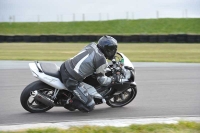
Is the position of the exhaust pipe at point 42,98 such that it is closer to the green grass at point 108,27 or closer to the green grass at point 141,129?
the green grass at point 141,129

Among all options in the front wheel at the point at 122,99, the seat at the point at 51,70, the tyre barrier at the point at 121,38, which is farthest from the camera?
the tyre barrier at the point at 121,38

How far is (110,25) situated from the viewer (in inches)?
1833

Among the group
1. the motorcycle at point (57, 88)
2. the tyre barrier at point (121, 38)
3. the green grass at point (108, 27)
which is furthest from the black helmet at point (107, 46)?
the green grass at point (108, 27)

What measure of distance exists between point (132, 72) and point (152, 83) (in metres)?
3.53

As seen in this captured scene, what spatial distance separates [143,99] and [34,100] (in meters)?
2.58

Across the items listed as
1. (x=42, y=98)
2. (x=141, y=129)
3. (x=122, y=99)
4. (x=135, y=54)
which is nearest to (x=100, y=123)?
(x=141, y=129)

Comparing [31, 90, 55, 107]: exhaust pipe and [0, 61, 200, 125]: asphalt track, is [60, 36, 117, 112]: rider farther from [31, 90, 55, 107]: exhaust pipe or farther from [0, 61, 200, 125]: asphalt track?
[31, 90, 55, 107]: exhaust pipe

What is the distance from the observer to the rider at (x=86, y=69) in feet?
24.1

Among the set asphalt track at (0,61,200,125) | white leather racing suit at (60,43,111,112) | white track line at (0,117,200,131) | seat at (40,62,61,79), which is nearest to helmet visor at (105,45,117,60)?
white leather racing suit at (60,43,111,112)

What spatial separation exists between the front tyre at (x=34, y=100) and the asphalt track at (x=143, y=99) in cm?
11

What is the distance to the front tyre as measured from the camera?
7.32 meters

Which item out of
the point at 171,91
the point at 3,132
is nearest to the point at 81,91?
the point at 3,132

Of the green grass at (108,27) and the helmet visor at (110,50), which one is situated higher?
the helmet visor at (110,50)

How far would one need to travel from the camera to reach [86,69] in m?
7.36
